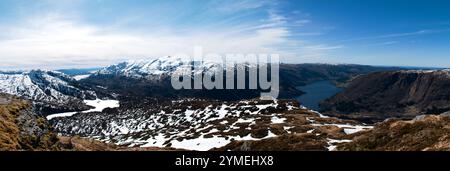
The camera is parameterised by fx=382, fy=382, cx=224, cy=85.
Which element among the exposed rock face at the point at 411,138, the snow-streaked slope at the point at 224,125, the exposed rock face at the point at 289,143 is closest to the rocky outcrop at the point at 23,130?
the exposed rock face at the point at 411,138

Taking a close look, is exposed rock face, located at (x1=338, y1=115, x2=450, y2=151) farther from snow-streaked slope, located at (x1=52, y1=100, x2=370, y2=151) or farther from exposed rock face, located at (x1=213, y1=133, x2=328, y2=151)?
snow-streaked slope, located at (x1=52, y1=100, x2=370, y2=151)

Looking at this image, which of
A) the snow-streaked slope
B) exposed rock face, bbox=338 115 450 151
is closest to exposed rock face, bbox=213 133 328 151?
the snow-streaked slope

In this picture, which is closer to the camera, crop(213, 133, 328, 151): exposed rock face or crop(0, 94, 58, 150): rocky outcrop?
crop(0, 94, 58, 150): rocky outcrop

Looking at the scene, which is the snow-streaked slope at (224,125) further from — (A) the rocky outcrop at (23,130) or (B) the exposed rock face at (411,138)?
(A) the rocky outcrop at (23,130)

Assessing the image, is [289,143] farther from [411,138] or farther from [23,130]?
[23,130]

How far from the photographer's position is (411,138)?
29906mm

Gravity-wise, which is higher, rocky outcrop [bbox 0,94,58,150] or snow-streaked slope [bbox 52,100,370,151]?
rocky outcrop [bbox 0,94,58,150]

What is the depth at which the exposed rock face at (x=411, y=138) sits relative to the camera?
2655 cm

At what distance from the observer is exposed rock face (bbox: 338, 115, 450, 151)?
2655 centimetres
